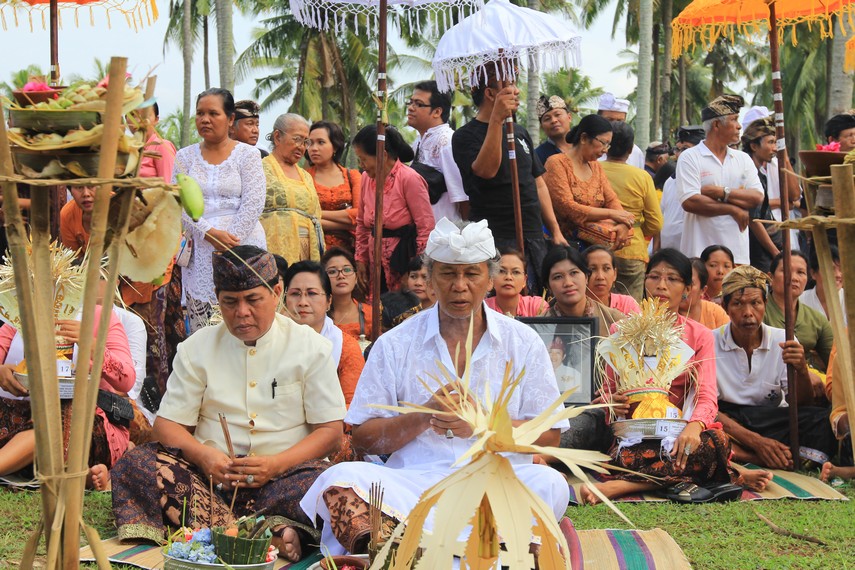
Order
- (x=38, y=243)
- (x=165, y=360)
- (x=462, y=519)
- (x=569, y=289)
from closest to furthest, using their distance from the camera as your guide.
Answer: (x=462, y=519)
(x=38, y=243)
(x=569, y=289)
(x=165, y=360)

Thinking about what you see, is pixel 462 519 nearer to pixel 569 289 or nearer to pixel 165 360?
pixel 569 289

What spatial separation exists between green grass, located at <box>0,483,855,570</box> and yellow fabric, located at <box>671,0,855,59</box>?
11.0 feet

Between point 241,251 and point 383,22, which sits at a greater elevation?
point 383,22

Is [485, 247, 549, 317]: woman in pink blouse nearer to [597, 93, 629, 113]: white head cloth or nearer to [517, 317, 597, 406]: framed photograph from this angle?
[517, 317, 597, 406]: framed photograph

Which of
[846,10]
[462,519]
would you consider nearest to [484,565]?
[462,519]

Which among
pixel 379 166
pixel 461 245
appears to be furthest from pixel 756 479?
pixel 379 166

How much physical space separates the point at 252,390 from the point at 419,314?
35.5 inches

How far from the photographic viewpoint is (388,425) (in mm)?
4762

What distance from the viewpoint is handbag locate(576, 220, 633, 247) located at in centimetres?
819

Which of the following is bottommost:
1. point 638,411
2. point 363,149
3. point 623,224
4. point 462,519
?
point 638,411

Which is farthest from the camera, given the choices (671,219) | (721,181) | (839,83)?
(839,83)

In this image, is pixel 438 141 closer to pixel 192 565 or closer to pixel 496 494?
pixel 192 565

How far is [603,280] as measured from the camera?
7.16 meters

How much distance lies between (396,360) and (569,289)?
2.21 m
